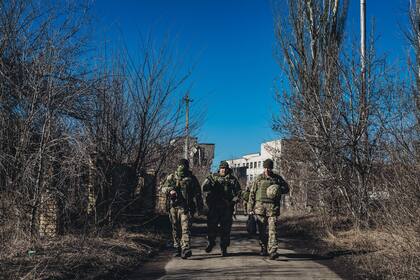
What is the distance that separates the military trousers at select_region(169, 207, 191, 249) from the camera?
9.53m

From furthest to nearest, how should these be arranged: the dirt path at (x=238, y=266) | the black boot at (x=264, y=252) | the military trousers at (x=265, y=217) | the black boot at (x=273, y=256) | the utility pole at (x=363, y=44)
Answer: the utility pole at (x=363, y=44)
the black boot at (x=264, y=252)
the military trousers at (x=265, y=217)
the black boot at (x=273, y=256)
the dirt path at (x=238, y=266)

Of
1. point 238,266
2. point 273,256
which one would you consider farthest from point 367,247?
point 238,266

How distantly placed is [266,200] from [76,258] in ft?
12.7

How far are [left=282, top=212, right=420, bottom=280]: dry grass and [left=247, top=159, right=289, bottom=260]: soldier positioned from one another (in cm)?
147

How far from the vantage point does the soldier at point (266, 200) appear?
32.1ft

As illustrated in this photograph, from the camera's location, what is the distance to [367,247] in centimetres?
1056

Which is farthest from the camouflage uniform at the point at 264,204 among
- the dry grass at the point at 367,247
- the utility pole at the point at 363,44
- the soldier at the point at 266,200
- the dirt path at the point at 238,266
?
the utility pole at the point at 363,44

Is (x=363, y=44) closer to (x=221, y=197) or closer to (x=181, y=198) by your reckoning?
(x=221, y=197)

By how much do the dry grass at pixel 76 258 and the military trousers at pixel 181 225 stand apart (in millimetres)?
751

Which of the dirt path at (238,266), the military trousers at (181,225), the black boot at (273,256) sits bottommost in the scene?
the dirt path at (238,266)

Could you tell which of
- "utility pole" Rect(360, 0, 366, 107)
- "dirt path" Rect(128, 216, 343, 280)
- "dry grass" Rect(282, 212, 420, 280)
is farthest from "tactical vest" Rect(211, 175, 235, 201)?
"utility pole" Rect(360, 0, 366, 107)

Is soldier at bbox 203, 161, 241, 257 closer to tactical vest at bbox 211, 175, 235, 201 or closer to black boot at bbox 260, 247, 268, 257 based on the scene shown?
tactical vest at bbox 211, 175, 235, 201

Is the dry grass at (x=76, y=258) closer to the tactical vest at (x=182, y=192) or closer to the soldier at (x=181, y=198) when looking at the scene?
the soldier at (x=181, y=198)

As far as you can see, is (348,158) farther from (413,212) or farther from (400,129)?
(413,212)
